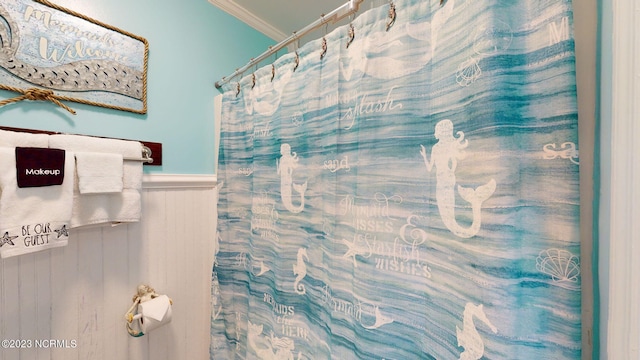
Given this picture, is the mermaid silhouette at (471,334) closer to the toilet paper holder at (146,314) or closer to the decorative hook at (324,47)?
the decorative hook at (324,47)

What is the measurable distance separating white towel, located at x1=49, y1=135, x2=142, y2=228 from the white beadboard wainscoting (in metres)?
0.15

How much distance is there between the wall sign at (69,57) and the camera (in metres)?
0.78

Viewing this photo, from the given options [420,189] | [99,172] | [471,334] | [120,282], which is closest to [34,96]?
[99,172]

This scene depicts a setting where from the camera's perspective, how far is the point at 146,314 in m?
0.95

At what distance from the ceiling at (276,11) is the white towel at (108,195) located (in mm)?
925

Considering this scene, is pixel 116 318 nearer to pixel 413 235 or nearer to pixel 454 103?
pixel 413 235

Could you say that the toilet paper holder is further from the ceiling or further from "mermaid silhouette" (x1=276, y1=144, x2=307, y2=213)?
the ceiling

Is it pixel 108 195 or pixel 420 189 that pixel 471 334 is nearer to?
pixel 420 189

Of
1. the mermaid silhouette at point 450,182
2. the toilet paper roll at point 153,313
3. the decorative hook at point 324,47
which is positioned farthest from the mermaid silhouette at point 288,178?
the toilet paper roll at point 153,313

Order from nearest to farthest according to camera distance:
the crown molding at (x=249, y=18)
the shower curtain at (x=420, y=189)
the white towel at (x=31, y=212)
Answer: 1. the shower curtain at (x=420, y=189)
2. the white towel at (x=31, y=212)
3. the crown molding at (x=249, y=18)

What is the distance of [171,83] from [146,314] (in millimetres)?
1012

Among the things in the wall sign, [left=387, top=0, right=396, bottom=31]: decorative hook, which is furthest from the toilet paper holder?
[left=387, top=0, right=396, bottom=31]: decorative hook

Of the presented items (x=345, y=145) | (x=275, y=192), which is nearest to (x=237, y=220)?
(x=275, y=192)

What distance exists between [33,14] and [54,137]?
0.44 m
